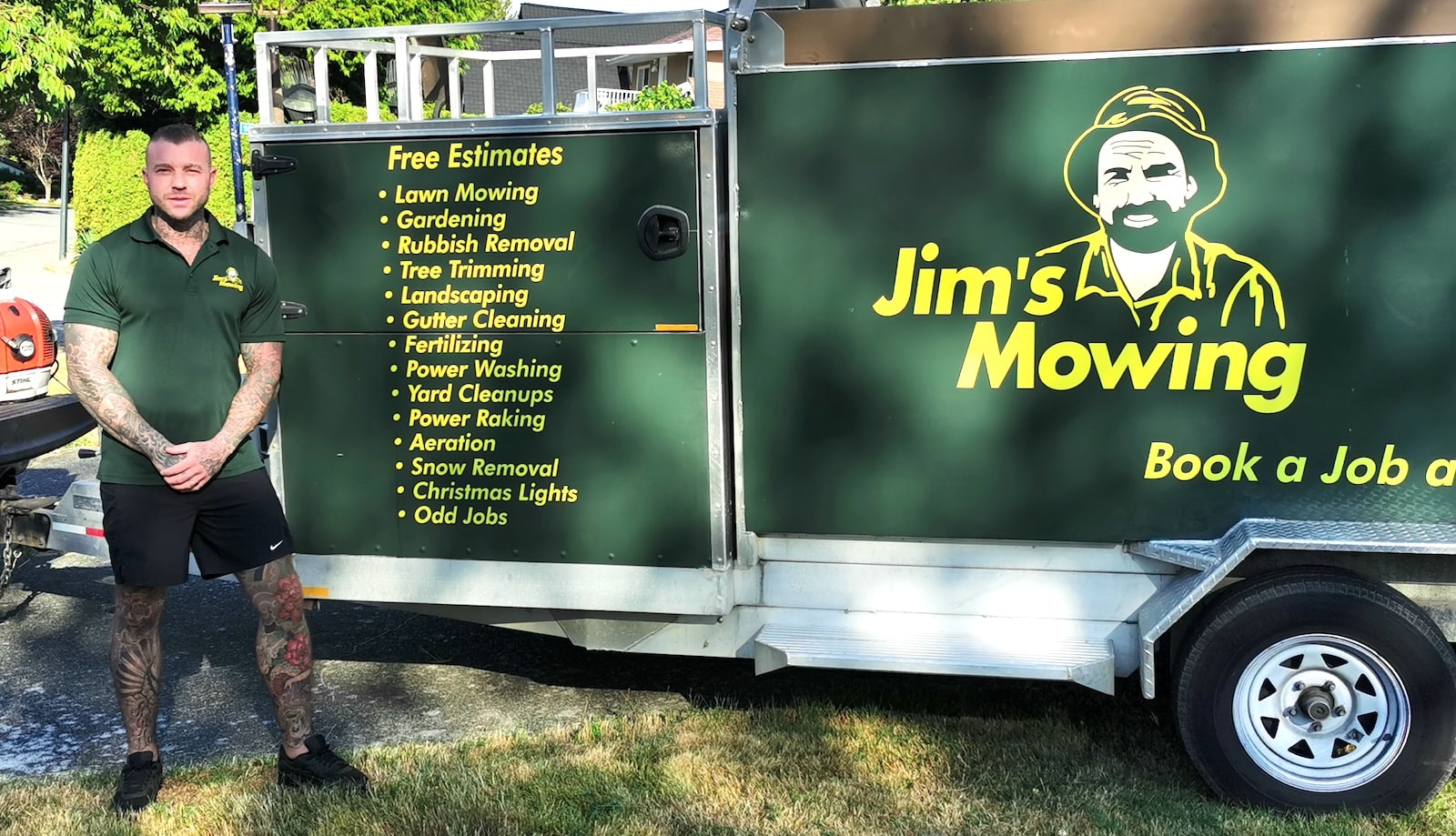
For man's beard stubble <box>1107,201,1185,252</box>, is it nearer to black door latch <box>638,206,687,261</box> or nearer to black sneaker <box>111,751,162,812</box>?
black door latch <box>638,206,687,261</box>

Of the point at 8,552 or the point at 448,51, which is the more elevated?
the point at 448,51

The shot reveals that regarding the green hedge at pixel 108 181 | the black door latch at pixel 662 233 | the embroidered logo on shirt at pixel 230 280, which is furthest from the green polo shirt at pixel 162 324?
the green hedge at pixel 108 181

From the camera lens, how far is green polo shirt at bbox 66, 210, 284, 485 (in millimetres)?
3646

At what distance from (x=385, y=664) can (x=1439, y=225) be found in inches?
167

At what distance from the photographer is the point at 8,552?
5.55 meters

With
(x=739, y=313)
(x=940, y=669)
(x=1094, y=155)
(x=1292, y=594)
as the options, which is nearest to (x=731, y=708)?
(x=940, y=669)

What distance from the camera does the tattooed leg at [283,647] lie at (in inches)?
156

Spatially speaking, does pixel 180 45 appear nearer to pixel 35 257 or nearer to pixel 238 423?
pixel 35 257

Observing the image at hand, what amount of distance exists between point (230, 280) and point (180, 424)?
46cm

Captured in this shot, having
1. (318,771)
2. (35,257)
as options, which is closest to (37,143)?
(35,257)

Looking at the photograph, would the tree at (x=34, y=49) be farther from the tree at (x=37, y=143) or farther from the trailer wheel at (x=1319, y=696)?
the tree at (x=37, y=143)

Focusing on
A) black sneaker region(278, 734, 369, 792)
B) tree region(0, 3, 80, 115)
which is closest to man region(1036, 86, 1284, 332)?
black sneaker region(278, 734, 369, 792)

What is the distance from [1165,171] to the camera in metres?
3.70

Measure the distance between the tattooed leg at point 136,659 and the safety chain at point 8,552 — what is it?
199 cm
